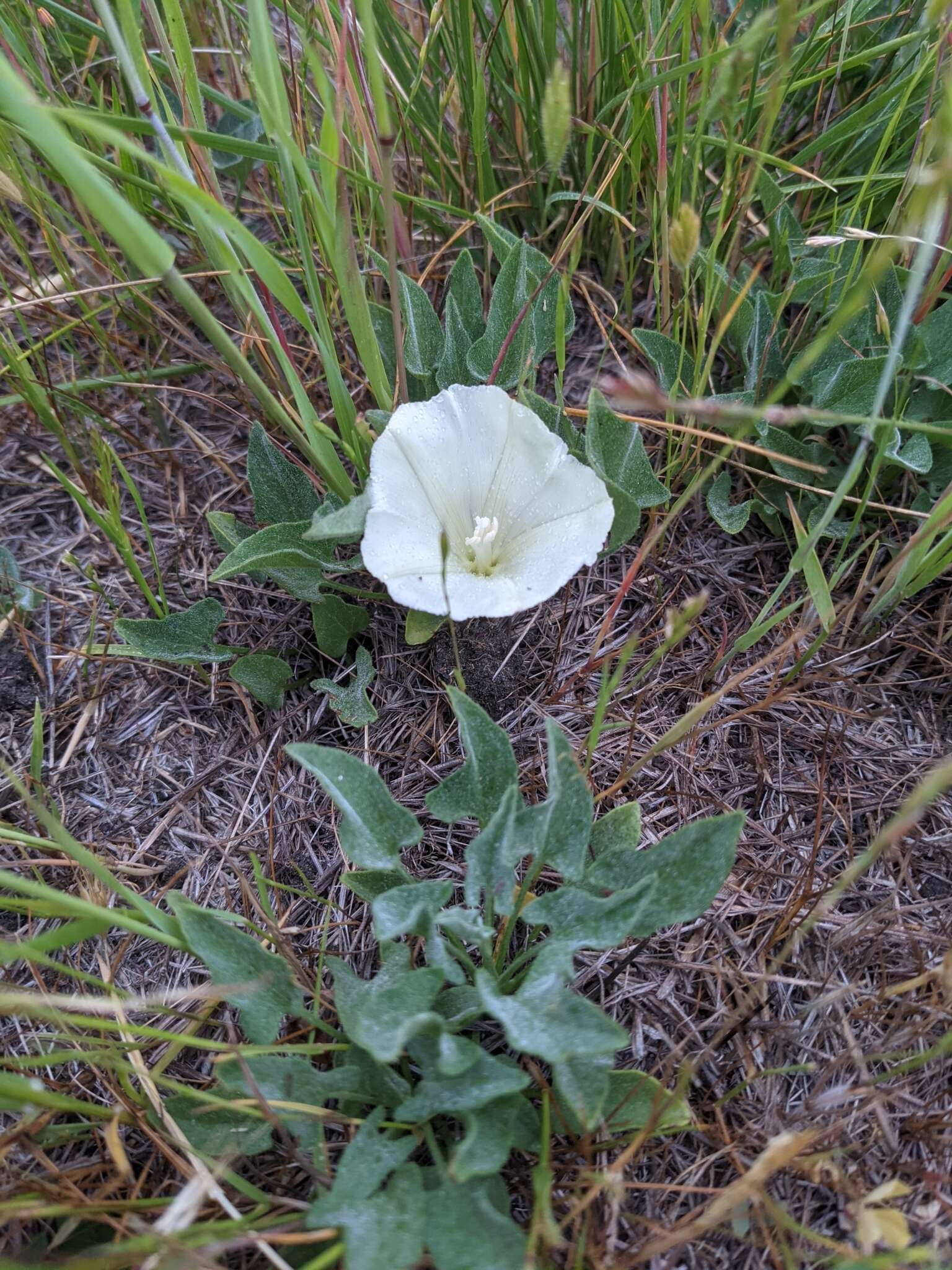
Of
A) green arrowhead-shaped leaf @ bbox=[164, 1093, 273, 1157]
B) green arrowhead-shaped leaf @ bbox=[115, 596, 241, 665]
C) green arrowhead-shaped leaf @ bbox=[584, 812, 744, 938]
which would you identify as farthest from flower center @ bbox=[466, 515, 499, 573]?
green arrowhead-shaped leaf @ bbox=[164, 1093, 273, 1157]

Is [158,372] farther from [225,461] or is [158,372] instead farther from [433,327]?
[433,327]

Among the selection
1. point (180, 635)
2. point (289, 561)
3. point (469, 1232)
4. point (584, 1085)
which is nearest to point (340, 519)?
point (289, 561)

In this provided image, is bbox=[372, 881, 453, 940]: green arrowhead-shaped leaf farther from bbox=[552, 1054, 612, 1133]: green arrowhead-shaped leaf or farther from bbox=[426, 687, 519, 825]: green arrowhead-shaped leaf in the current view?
bbox=[552, 1054, 612, 1133]: green arrowhead-shaped leaf

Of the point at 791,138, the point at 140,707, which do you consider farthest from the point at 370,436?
the point at 791,138

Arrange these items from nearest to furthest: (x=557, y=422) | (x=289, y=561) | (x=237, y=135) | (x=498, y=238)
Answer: (x=289, y=561) < (x=557, y=422) < (x=498, y=238) < (x=237, y=135)

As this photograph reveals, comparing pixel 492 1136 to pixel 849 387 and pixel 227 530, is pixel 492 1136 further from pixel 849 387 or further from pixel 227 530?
pixel 849 387

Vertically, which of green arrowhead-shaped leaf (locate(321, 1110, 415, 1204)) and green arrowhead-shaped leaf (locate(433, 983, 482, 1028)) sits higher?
green arrowhead-shaped leaf (locate(433, 983, 482, 1028))
